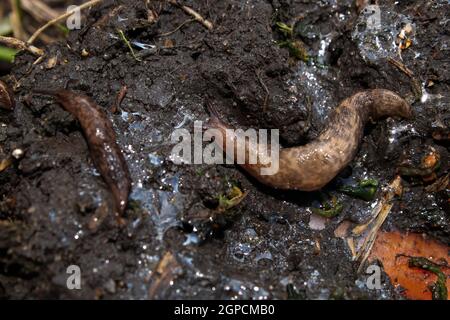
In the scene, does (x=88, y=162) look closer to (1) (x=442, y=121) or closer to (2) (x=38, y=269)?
(2) (x=38, y=269)

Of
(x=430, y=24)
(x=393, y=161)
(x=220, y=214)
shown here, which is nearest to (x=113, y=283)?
(x=220, y=214)

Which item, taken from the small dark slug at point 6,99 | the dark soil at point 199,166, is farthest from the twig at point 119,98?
the small dark slug at point 6,99

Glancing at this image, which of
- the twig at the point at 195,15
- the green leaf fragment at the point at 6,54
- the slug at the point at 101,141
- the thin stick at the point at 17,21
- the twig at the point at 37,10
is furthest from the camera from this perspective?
the twig at the point at 37,10

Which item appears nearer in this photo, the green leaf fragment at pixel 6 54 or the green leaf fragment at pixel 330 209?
the green leaf fragment at pixel 330 209

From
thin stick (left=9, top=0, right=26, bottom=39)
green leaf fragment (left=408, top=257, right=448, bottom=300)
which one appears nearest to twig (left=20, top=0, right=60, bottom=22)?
thin stick (left=9, top=0, right=26, bottom=39)

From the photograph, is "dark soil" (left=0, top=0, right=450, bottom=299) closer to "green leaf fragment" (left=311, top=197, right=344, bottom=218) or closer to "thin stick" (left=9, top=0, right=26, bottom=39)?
"green leaf fragment" (left=311, top=197, right=344, bottom=218)

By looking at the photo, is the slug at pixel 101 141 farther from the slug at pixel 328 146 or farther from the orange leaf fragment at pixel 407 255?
the orange leaf fragment at pixel 407 255
